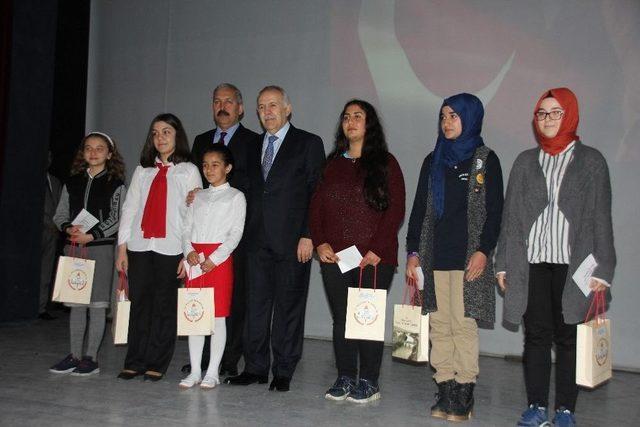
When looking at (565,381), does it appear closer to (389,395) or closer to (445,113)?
(389,395)

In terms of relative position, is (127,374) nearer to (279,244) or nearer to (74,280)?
(74,280)

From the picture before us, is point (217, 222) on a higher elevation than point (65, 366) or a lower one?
higher

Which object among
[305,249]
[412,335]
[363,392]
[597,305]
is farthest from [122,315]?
[597,305]

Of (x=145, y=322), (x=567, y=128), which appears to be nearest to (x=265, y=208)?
(x=145, y=322)

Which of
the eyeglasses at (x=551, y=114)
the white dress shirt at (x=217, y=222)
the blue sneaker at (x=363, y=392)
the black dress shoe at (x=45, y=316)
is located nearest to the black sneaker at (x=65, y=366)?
the white dress shirt at (x=217, y=222)

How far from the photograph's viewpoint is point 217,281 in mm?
3438

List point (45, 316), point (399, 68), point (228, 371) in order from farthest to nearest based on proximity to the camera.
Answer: point (45, 316) < point (399, 68) < point (228, 371)

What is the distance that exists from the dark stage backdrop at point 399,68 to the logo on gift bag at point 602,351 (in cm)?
177

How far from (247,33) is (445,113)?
2866 millimetres

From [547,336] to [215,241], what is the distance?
1564 millimetres

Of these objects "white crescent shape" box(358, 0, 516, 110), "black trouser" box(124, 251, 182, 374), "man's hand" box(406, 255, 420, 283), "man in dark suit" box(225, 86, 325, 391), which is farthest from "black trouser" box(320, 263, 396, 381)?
"white crescent shape" box(358, 0, 516, 110)

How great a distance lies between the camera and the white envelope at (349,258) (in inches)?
125

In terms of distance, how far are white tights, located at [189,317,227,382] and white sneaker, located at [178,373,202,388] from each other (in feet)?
0.06

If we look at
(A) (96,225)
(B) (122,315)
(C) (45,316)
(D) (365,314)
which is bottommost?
(C) (45,316)
